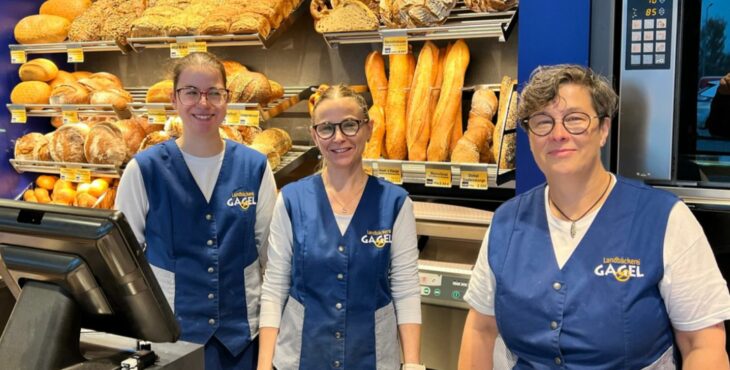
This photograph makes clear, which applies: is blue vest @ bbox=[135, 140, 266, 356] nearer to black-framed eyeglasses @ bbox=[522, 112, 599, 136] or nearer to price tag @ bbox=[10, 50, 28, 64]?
black-framed eyeglasses @ bbox=[522, 112, 599, 136]

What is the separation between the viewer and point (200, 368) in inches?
35.2

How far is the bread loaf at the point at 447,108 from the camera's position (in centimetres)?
229

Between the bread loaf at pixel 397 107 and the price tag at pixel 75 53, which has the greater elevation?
the price tag at pixel 75 53

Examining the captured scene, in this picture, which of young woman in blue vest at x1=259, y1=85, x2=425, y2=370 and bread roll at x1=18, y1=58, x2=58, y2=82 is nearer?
young woman in blue vest at x1=259, y1=85, x2=425, y2=370

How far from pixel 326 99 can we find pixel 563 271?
0.76m

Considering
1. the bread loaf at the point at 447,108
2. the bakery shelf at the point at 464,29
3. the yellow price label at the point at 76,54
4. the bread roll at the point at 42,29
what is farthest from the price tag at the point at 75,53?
the bread loaf at the point at 447,108

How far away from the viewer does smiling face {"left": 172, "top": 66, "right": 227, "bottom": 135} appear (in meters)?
1.79

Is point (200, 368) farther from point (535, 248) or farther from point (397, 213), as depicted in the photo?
point (397, 213)

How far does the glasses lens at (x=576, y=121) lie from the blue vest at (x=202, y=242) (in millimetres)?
994

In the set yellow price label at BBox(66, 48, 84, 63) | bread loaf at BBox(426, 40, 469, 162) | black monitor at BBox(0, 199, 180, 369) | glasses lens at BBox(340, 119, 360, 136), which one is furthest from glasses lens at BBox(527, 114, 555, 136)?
yellow price label at BBox(66, 48, 84, 63)

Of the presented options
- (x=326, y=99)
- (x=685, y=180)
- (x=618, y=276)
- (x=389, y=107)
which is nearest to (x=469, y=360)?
(x=618, y=276)

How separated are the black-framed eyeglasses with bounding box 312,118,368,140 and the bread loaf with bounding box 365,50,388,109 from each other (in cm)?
88

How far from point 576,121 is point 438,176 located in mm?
1027

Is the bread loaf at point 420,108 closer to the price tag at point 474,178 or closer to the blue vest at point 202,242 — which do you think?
the price tag at point 474,178
